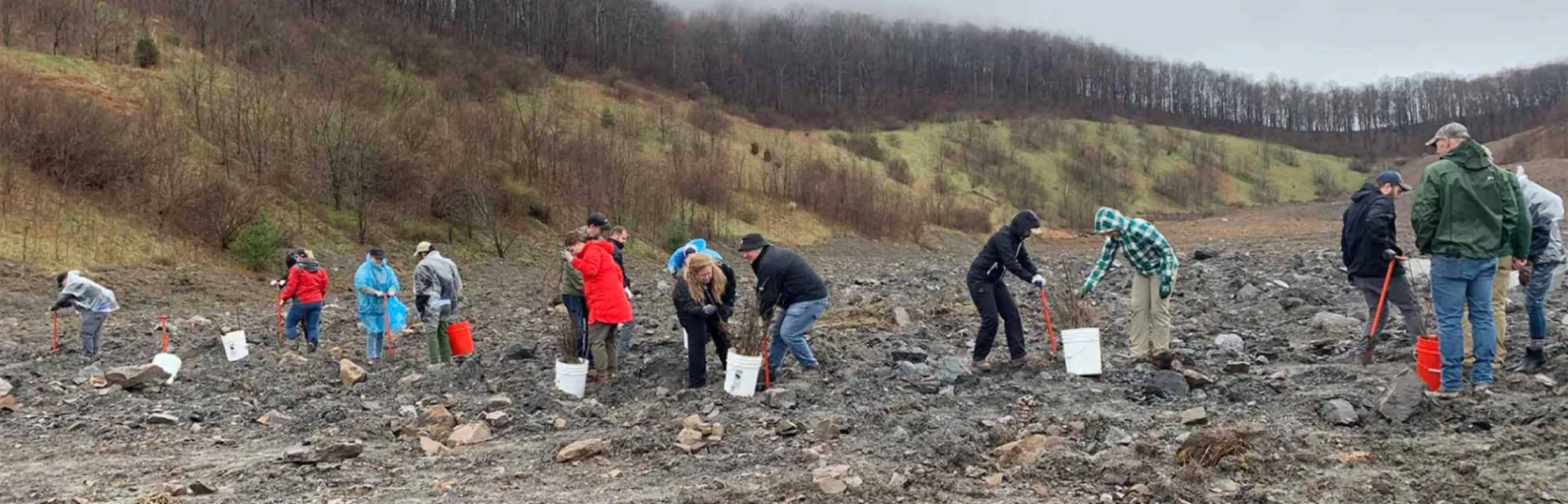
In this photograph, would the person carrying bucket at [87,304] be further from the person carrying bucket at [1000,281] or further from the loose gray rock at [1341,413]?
the loose gray rock at [1341,413]

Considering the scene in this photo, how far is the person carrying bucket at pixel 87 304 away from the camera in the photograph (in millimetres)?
10758

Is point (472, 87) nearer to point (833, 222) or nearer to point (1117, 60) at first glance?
point (833, 222)

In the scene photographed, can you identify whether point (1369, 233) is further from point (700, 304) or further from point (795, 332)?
point (700, 304)

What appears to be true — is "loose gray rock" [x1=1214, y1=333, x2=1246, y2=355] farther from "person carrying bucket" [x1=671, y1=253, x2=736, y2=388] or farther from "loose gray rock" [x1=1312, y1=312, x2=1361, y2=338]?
"person carrying bucket" [x1=671, y1=253, x2=736, y2=388]

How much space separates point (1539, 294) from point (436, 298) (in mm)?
9591

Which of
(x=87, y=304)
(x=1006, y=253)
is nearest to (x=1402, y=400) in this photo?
(x=1006, y=253)

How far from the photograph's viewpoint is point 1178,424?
583 cm

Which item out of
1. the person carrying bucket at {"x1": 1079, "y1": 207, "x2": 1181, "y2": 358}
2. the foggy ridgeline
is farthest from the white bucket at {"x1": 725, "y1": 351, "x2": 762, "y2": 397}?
the foggy ridgeline

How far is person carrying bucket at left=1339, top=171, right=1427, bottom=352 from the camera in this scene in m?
7.55

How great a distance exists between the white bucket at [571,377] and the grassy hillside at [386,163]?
15.2 m

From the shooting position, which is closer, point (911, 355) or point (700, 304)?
point (700, 304)

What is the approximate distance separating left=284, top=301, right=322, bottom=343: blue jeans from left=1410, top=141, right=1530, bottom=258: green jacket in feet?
36.1

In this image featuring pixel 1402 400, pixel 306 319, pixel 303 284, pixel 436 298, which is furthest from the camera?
pixel 306 319

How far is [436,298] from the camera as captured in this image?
962 cm
